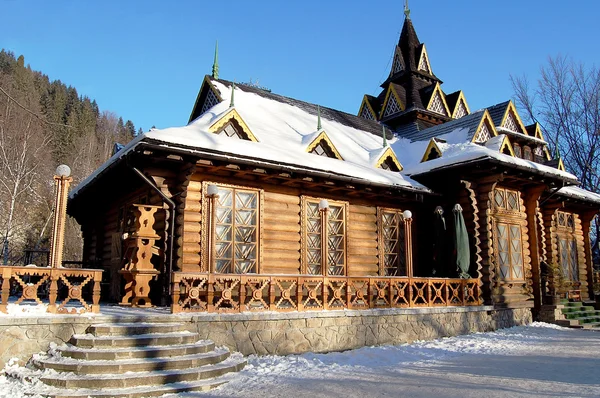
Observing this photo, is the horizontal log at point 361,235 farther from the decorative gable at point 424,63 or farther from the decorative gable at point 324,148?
the decorative gable at point 424,63

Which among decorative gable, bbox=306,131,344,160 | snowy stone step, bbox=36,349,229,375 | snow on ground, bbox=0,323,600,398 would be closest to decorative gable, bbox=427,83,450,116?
decorative gable, bbox=306,131,344,160

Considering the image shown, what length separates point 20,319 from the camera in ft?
24.2

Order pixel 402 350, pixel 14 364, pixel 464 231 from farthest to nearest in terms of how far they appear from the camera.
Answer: pixel 464 231 → pixel 402 350 → pixel 14 364

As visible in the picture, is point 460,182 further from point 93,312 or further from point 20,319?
point 20,319

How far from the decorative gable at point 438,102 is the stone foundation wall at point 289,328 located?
13343mm

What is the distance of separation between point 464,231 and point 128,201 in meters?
9.44

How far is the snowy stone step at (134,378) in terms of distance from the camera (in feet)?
21.4

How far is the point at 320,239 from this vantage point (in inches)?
527

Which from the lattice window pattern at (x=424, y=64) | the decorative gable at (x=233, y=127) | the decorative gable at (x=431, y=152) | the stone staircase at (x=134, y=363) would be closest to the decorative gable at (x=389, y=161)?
the decorative gable at (x=431, y=152)

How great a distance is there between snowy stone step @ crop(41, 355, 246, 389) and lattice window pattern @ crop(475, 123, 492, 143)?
1443cm

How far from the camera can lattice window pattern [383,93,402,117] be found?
2456cm

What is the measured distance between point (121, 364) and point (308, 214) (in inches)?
284

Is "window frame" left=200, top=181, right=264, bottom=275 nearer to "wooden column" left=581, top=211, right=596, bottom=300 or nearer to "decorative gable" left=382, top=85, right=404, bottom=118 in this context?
"decorative gable" left=382, top=85, right=404, bottom=118

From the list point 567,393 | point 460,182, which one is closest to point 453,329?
point 460,182
